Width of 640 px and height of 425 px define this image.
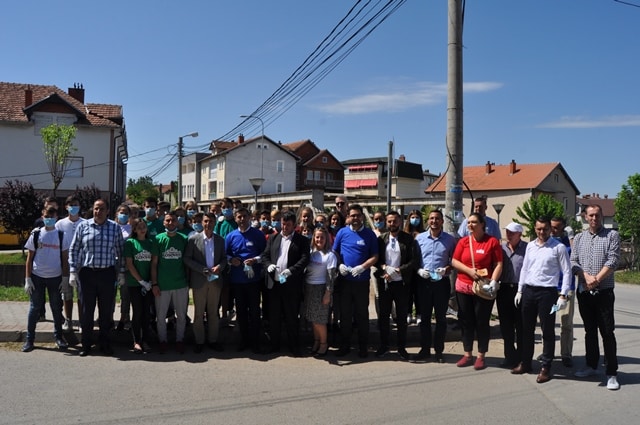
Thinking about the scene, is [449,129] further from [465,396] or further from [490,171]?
[490,171]

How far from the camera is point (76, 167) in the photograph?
3641 centimetres

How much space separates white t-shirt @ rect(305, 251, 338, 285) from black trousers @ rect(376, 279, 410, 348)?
77 centimetres

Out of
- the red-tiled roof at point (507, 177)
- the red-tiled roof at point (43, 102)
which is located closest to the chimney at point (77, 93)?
the red-tiled roof at point (43, 102)

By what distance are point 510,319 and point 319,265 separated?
8.65 feet

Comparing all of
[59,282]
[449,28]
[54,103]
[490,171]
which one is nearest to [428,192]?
[490,171]

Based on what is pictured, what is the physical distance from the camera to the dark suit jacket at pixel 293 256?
741cm

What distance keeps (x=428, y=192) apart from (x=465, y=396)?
5267 cm

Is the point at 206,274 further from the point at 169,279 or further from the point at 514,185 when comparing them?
the point at 514,185

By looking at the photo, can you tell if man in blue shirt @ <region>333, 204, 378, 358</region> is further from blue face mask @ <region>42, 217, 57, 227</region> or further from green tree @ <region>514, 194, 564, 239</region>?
green tree @ <region>514, 194, 564, 239</region>

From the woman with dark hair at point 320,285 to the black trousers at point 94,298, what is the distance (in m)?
2.71

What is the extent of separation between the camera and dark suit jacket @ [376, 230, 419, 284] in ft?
24.0

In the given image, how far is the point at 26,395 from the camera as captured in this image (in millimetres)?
5465

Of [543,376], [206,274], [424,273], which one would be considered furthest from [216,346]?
[543,376]

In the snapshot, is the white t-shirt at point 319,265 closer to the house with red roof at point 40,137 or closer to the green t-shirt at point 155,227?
the green t-shirt at point 155,227
